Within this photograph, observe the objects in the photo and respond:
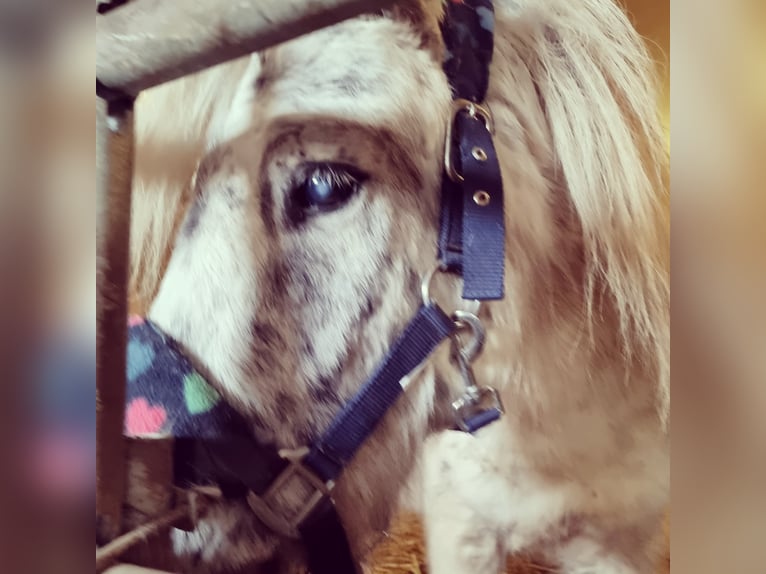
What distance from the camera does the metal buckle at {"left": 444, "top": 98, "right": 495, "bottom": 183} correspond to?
0.59 m

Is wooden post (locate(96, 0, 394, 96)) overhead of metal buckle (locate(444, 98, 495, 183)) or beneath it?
overhead

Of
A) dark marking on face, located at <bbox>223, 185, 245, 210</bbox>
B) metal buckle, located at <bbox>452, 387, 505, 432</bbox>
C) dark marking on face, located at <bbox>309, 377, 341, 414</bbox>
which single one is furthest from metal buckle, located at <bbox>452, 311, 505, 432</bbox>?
dark marking on face, located at <bbox>223, 185, 245, 210</bbox>

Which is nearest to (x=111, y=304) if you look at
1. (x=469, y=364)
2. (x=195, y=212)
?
(x=195, y=212)

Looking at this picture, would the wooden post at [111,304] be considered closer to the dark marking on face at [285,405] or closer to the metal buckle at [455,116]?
the dark marking on face at [285,405]

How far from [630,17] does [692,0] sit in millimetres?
62

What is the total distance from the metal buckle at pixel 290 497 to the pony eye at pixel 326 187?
Answer: 0.80 feet

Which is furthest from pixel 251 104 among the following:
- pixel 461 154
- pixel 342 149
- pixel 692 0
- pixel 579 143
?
A: pixel 692 0

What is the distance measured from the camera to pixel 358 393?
58cm

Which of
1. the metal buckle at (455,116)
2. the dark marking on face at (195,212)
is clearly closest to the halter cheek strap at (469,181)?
the metal buckle at (455,116)

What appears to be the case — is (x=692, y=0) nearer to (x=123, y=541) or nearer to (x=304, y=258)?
(x=304, y=258)

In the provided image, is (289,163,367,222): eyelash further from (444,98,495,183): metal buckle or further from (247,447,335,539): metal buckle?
(247,447,335,539): metal buckle

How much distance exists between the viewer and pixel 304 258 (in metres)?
0.59

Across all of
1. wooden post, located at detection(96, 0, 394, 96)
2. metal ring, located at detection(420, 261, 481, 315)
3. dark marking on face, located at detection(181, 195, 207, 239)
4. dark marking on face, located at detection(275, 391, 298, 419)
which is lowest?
dark marking on face, located at detection(275, 391, 298, 419)

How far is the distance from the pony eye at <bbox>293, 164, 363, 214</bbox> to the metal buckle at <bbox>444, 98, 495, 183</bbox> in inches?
3.6
